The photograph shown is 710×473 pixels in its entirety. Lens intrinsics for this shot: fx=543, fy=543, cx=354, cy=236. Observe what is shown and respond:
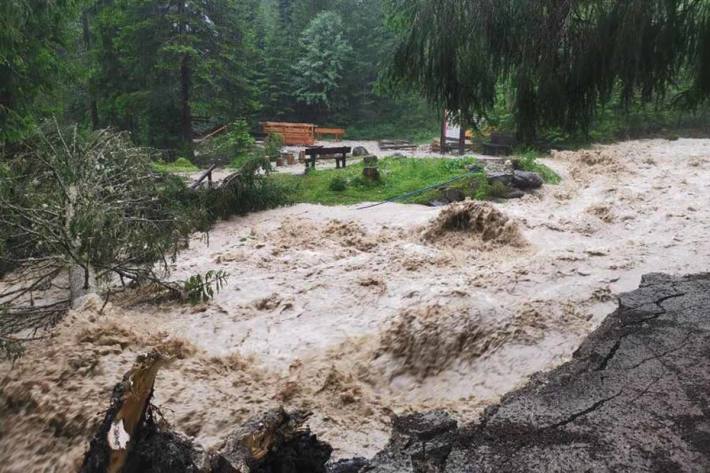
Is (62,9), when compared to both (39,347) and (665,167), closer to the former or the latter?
(39,347)

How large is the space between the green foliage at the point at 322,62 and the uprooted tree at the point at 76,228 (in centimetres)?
2849

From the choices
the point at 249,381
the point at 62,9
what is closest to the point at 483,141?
the point at 62,9

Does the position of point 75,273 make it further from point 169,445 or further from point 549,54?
point 549,54

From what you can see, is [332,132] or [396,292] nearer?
[396,292]

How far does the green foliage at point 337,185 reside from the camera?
16.7 meters

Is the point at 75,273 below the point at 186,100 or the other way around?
below

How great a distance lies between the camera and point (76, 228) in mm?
6922

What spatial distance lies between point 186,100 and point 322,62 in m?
13.9

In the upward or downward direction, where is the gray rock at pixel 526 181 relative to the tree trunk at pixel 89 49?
downward

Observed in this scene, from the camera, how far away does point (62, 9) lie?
484 inches

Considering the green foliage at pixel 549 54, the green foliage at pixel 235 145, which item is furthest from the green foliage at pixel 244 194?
the green foliage at pixel 549 54

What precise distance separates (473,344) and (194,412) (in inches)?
121

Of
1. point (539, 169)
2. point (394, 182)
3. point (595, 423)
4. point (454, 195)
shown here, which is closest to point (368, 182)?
point (394, 182)

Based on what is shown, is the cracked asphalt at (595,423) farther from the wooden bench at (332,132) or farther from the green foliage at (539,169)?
the wooden bench at (332,132)
